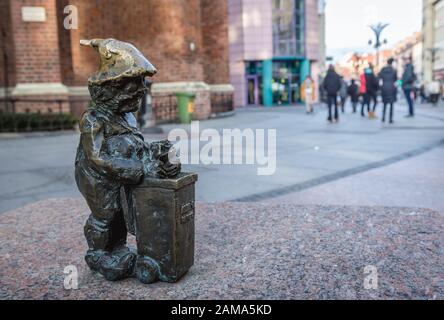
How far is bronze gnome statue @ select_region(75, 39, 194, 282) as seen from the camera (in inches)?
103

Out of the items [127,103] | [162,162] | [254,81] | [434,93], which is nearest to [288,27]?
[254,81]

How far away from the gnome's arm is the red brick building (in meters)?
13.7

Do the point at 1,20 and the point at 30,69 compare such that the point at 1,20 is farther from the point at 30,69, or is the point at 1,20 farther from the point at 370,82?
the point at 370,82

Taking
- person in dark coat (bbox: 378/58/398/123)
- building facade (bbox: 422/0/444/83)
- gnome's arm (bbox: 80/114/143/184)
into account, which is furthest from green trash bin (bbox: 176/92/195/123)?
building facade (bbox: 422/0/444/83)

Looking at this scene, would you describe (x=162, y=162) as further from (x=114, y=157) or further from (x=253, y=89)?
(x=253, y=89)

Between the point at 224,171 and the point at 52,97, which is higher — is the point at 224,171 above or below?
below

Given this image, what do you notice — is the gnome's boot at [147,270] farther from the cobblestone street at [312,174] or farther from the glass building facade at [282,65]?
the glass building facade at [282,65]

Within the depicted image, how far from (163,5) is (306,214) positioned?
1491 cm

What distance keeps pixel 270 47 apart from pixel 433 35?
30.2m

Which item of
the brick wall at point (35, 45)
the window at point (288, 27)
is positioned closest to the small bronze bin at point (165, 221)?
the brick wall at point (35, 45)

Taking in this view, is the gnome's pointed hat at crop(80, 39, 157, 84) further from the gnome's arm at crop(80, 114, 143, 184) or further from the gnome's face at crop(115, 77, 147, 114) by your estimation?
the gnome's arm at crop(80, 114, 143, 184)

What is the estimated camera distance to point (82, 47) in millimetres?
17578

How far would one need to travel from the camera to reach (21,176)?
7344 mm

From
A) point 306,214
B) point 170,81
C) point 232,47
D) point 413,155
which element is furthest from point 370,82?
point 232,47
